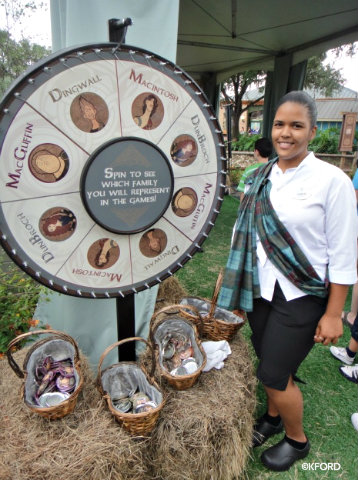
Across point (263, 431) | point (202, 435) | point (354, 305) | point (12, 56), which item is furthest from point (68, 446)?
point (12, 56)

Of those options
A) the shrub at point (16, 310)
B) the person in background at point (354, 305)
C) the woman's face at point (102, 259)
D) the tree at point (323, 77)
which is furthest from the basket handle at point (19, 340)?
the tree at point (323, 77)

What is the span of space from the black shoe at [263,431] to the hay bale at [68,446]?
0.68 metres

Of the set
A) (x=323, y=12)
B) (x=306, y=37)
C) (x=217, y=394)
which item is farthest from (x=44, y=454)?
(x=306, y=37)

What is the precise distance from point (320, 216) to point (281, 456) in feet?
4.33

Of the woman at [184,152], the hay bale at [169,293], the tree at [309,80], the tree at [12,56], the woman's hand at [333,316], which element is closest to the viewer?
the woman's hand at [333,316]

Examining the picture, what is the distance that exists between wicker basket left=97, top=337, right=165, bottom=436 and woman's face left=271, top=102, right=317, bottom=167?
107 cm

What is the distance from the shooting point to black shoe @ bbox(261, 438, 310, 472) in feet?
5.57

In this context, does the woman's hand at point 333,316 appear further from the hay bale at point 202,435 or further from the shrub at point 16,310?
the shrub at point 16,310

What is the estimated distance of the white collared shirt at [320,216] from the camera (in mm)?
1218

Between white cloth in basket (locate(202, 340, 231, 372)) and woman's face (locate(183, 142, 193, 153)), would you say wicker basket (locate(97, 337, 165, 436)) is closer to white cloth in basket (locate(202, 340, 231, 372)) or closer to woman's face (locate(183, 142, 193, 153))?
white cloth in basket (locate(202, 340, 231, 372))

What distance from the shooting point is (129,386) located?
5.66 ft

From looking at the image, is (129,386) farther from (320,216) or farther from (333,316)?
(320,216)

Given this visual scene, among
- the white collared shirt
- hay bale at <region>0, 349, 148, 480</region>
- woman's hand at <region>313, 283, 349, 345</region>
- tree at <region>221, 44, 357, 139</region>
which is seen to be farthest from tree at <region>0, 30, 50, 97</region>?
tree at <region>221, 44, 357, 139</region>

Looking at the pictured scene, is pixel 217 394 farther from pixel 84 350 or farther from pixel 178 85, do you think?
pixel 178 85
